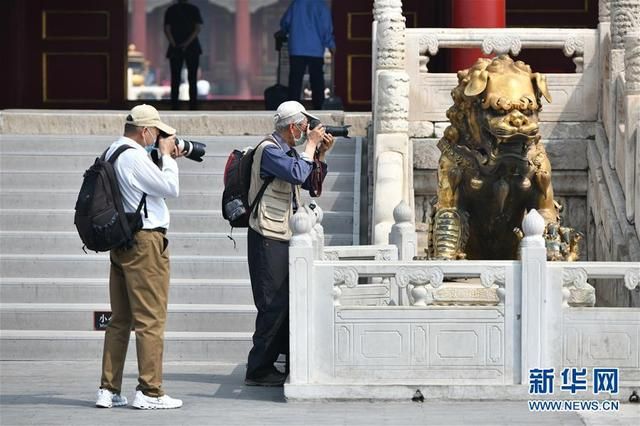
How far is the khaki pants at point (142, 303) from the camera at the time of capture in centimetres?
818

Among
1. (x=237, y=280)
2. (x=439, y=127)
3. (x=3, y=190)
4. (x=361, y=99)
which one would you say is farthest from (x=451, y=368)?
(x=361, y=99)

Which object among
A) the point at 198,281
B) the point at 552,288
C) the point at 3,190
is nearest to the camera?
the point at 552,288

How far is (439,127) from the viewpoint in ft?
41.3

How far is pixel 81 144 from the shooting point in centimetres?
1333

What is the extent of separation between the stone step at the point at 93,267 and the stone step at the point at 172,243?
0.25 metres

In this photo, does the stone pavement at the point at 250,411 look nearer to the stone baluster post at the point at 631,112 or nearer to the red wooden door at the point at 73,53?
the stone baluster post at the point at 631,112

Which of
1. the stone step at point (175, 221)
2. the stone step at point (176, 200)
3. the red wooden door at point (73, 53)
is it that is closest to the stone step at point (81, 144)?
the stone step at point (176, 200)

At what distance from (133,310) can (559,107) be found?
17.8 feet

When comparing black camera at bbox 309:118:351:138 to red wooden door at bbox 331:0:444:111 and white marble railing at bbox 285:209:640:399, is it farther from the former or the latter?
red wooden door at bbox 331:0:444:111

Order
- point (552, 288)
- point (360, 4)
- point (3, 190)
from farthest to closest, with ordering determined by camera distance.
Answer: point (360, 4)
point (3, 190)
point (552, 288)

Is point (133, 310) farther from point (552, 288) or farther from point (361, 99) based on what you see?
point (361, 99)

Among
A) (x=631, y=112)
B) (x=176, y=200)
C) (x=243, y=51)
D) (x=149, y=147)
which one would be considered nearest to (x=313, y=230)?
(x=149, y=147)

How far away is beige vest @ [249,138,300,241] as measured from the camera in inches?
348

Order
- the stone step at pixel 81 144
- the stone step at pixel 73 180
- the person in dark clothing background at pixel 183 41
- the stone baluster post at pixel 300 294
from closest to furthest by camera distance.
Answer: the stone baluster post at pixel 300 294
the stone step at pixel 73 180
the stone step at pixel 81 144
the person in dark clothing background at pixel 183 41
